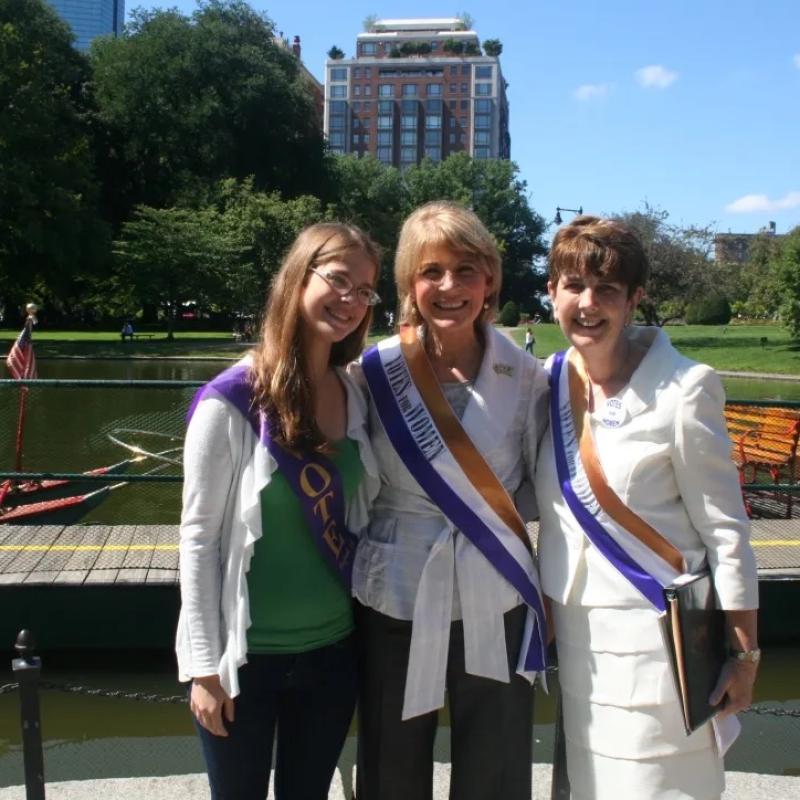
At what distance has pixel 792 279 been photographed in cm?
3791

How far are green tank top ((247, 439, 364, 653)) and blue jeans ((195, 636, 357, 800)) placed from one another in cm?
5

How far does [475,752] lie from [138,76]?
1953 inches

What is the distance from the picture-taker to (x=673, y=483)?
2.21 meters

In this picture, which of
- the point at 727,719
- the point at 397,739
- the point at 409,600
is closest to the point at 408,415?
the point at 409,600

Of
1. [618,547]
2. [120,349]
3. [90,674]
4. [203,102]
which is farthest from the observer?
[203,102]

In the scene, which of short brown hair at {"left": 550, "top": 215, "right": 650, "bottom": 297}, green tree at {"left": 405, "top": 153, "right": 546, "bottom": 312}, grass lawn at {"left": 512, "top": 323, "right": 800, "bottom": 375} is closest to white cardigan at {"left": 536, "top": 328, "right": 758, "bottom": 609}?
short brown hair at {"left": 550, "top": 215, "right": 650, "bottom": 297}

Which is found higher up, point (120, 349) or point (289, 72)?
point (289, 72)

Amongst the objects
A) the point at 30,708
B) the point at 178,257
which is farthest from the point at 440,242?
the point at 178,257

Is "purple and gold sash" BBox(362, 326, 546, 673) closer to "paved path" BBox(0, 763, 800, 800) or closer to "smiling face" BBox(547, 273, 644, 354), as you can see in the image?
"smiling face" BBox(547, 273, 644, 354)

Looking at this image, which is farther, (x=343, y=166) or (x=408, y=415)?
(x=343, y=166)

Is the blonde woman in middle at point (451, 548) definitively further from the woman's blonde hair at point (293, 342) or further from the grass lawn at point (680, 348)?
the grass lawn at point (680, 348)

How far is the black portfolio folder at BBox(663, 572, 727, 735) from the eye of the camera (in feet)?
6.97

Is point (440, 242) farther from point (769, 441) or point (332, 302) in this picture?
point (769, 441)

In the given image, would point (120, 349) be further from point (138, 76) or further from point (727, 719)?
point (727, 719)
